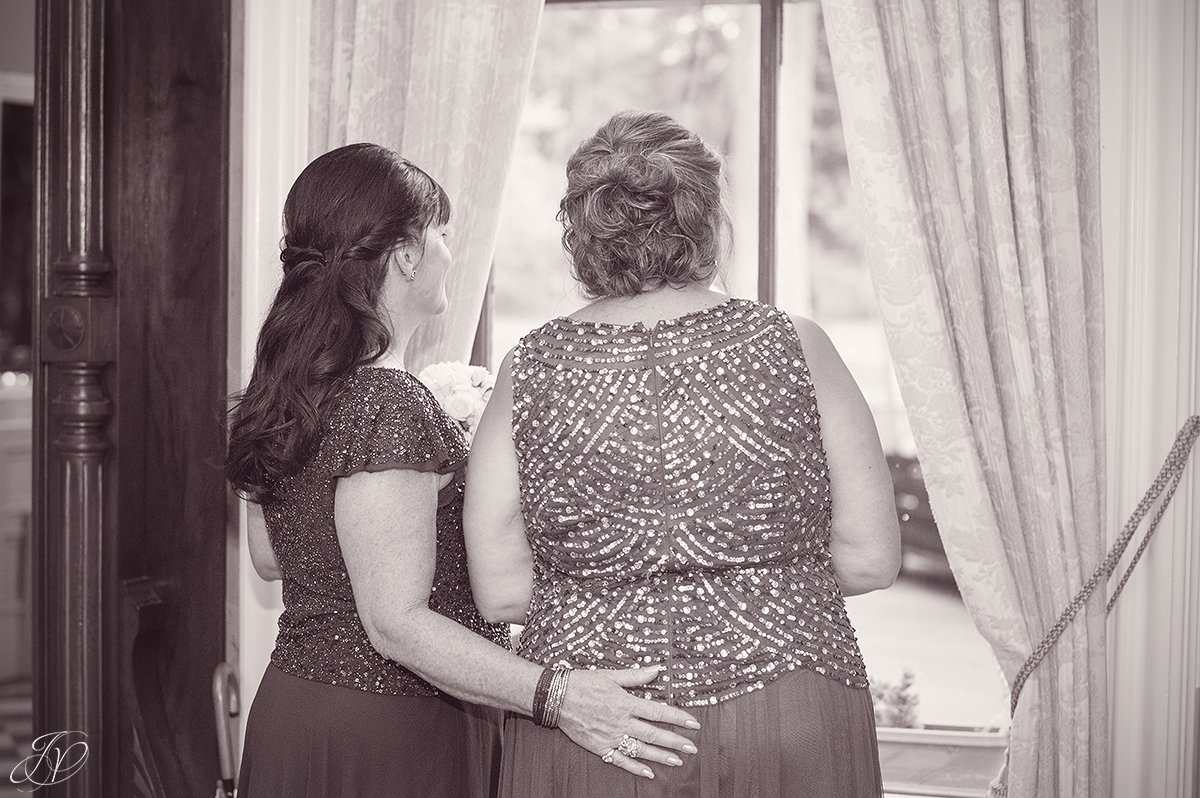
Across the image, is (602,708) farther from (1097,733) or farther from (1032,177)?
(1032,177)

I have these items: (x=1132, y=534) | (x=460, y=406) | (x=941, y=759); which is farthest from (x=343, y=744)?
(x=941, y=759)

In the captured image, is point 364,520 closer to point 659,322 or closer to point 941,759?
point 659,322

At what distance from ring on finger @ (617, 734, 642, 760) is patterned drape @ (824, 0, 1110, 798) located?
3.22 ft

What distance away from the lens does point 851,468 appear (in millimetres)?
1472

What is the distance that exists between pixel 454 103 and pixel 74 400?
1.04 meters

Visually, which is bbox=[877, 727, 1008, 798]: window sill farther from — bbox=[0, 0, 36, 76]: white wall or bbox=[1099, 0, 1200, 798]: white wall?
bbox=[0, 0, 36, 76]: white wall

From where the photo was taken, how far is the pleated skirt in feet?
4.53

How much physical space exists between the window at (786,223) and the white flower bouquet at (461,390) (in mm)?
761

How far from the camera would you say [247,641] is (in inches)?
98.9

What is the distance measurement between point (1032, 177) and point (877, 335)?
2.02 ft

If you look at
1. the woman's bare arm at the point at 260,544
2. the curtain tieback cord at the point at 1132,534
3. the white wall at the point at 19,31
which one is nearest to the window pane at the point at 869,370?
the curtain tieback cord at the point at 1132,534

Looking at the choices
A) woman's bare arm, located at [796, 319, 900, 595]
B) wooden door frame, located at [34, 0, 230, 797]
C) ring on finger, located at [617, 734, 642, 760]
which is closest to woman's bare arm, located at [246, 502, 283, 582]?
ring on finger, located at [617, 734, 642, 760]

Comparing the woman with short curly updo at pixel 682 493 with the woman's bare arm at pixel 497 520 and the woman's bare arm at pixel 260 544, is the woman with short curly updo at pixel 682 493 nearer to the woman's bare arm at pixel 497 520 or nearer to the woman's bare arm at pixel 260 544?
the woman's bare arm at pixel 497 520

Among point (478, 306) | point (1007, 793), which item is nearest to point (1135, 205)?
point (1007, 793)
